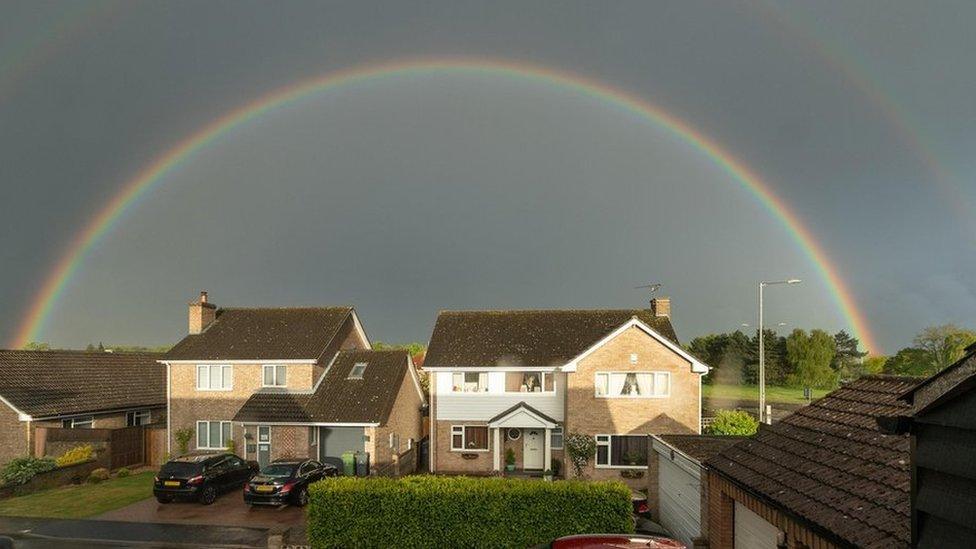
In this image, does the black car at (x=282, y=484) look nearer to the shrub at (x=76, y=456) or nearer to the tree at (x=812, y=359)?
the shrub at (x=76, y=456)

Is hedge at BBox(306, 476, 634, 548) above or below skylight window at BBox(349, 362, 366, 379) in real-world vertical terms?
below

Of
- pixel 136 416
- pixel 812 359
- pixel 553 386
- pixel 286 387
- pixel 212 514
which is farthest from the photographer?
pixel 812 359

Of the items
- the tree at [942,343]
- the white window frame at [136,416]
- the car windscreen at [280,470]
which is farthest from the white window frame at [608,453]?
the tree at [942,343]

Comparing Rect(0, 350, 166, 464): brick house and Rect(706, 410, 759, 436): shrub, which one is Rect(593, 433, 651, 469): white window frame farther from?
Rect(0, 350, 166, 464): brick house

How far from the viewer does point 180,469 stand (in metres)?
23.8

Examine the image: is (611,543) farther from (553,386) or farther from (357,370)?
(357,370)

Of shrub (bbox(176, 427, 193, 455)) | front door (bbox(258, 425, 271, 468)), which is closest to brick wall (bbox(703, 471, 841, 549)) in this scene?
front door (bbox(258, 425, 271, 468))

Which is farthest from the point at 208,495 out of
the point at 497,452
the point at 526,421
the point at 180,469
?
the point at 526,421

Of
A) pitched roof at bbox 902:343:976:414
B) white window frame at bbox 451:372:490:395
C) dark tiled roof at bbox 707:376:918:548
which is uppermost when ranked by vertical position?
pitched roof at bbox 902:343:976:414

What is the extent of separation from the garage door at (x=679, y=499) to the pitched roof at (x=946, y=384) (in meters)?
11.6

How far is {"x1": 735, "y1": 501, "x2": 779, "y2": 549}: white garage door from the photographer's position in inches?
416

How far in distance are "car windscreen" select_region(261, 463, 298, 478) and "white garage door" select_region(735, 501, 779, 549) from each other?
666 inches

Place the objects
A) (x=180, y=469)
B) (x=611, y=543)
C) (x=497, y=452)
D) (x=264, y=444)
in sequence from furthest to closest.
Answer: (x=497, y=452) < (x=264, y=444) < (x=180, y=469) < (x=611, y=543)

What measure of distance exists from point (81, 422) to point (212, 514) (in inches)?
605
